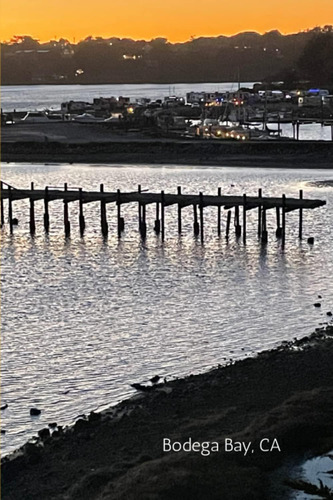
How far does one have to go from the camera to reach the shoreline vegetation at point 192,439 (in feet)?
43.9

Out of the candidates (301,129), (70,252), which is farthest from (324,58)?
(70,252)

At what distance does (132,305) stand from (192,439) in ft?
41.0

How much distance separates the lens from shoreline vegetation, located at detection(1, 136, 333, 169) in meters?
70.9

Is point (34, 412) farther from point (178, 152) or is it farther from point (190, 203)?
point (178, 152)

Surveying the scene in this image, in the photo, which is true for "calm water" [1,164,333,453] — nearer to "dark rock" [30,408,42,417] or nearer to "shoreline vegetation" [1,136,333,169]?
"dark rock" [30,408,42,417]

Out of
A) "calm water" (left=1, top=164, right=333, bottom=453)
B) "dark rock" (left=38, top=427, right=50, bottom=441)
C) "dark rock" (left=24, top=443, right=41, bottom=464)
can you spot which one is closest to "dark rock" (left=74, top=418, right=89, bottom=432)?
"dark rock" (left=38, top=427, right=50, bottom=441)

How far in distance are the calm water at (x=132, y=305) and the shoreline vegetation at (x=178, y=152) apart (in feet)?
76.3

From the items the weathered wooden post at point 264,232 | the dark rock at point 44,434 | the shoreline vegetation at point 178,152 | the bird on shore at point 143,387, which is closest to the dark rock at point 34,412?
the dark rock at point 44,434

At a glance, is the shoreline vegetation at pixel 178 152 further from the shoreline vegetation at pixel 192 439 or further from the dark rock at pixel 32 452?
the dark rock at pixel 32 452

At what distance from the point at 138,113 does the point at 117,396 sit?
90.0m

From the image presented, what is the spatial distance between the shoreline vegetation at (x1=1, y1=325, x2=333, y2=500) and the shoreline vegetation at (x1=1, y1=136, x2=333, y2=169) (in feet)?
167

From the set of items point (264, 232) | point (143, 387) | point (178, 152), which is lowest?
point (264, 232)

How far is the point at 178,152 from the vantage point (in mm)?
74938

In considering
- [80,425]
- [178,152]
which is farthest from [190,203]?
[178,152]
